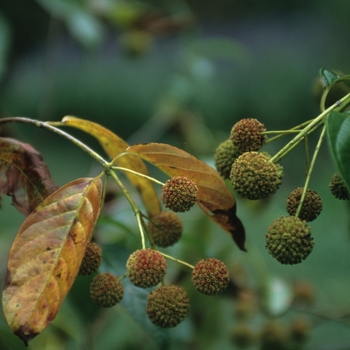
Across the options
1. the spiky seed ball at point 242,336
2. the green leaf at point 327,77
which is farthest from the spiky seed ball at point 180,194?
the spiky seed ball at point 242,336

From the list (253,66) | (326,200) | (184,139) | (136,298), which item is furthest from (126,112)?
(136,298)

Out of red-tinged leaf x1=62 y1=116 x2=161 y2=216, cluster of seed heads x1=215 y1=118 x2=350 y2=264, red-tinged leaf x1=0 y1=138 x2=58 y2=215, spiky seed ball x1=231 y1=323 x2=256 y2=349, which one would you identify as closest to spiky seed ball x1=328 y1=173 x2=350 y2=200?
cluster of seed heads x1=215 y1=118 x2=350 y2=264

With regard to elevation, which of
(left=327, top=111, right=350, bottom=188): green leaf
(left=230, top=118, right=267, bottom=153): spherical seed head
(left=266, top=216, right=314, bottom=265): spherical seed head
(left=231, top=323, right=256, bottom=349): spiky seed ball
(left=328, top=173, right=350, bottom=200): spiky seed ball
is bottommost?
(left=231, top=323, right=256, bottom=349): spiky seed ball

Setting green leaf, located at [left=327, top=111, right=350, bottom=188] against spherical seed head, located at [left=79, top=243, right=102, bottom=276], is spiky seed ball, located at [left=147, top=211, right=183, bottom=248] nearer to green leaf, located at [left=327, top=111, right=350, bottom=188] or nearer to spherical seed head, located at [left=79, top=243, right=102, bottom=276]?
spherical seed head, located at [left=79, top=243, right=102, bottom=276]

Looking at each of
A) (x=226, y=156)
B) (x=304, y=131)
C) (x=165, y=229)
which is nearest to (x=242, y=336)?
(x=165, y=229)

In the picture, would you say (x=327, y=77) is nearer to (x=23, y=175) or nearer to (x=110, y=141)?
(x=110, y=141)

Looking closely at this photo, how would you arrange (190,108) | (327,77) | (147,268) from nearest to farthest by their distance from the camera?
(147,268) → (327,77) → (190,108)
